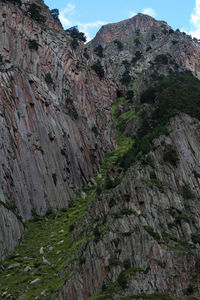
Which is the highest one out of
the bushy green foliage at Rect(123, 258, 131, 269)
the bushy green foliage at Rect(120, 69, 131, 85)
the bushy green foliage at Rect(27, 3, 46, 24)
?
the bushy green foliage at Rect(27, 3, 46, 24)

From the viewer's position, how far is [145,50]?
552 feet

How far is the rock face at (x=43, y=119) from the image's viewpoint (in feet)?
195

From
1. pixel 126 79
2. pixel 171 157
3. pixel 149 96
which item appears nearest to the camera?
pixel 171 157

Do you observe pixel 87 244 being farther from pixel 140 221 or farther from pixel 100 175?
pixel 100 175

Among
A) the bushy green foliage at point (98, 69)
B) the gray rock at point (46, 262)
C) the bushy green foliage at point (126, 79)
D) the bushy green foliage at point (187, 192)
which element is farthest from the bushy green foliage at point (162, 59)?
the gray rock at point (46, 262)

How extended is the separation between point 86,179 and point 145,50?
353 feet

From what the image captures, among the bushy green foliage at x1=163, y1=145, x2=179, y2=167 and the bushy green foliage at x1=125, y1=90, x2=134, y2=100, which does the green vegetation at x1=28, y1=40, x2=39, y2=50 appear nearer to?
the bushy green foliage at x1=125, y1=90, x2=134, y2=100

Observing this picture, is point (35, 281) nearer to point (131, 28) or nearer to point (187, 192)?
point (187, 192)

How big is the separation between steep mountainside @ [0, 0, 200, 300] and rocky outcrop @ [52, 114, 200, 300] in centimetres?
13

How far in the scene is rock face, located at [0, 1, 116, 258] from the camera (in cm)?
5941

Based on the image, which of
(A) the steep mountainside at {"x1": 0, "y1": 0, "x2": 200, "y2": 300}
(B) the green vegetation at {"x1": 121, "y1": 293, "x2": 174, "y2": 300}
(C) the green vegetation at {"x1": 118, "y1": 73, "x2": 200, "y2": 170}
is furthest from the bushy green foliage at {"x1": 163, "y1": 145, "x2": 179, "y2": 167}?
(B) the green vegetation at {"x1": 121, "y1": 293, "x2": 174, "y2": 300}

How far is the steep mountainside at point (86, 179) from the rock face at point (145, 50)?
20041 millimetres

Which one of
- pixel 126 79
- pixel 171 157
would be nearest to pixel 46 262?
pixel 171 157

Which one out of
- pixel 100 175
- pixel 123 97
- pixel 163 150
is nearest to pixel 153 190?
pixel 163 150
